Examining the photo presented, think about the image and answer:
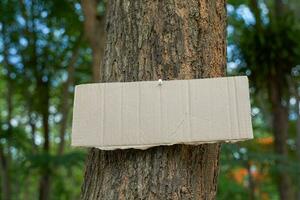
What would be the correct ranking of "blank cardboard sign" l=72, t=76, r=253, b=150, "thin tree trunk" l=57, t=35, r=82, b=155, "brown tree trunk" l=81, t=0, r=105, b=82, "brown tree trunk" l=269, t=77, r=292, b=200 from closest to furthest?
"blank cardboard sign" l=72, t=76, r=253, b=150 → "brown tree trunk" l=81, t=0, r=105, b=82 → "brown tree trunk" l=269, t=77, r=292, b=200 → "thin tree trunk" l=57, t=35, r=82, b=155

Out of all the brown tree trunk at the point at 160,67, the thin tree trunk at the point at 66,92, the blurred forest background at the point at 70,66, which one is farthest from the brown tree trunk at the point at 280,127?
the brown tree trunk at the point at 160,67

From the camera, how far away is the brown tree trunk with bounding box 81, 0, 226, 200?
1525mm

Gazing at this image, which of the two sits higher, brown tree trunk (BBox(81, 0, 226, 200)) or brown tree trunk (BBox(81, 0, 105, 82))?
brown tree trunk (BBox(81, 0, 105, 82))

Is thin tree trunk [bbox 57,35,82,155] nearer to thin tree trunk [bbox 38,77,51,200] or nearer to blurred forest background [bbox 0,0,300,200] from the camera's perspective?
blurred forest background [bbox 0,0,300,200]

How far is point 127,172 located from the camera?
1.53 meters

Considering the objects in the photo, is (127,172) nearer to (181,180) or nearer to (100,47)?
(181,180)

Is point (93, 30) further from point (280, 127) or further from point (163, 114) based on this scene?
point (163, 114)

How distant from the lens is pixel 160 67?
63.5 inches

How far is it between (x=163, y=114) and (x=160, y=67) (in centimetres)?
20

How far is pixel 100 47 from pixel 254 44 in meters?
3.24

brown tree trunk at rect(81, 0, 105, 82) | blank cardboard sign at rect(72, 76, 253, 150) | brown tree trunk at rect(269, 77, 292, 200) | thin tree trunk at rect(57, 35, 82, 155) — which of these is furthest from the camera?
thin tree trunk at rect(57, 35, 82, 155)

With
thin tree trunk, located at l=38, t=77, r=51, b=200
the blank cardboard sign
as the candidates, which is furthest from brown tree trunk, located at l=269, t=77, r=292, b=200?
the blank cardboard sign

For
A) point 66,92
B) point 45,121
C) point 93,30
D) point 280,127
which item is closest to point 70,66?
point 66,92

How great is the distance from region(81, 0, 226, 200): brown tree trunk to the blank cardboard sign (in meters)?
0.09
